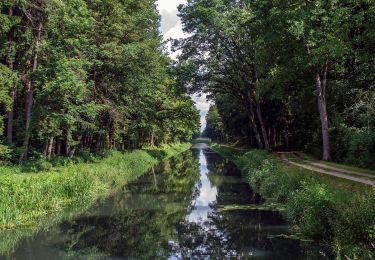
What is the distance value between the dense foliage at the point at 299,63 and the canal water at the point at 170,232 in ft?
30.8

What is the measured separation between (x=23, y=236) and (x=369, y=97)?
69.6ft

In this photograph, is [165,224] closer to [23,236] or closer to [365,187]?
[23,236]

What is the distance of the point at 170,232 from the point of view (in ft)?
57.3

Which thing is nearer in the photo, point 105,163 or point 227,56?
point 105,163

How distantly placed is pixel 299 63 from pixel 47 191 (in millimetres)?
19222

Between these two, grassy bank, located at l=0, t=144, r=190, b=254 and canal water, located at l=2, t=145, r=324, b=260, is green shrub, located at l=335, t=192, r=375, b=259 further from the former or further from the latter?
grassy bank, located at l=0, t=144, r=190, b=254

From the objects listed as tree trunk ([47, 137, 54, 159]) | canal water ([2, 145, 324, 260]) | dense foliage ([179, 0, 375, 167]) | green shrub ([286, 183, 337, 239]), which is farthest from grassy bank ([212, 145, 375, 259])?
tree trunk ([47, 137, 54, 159])

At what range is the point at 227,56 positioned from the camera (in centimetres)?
4484

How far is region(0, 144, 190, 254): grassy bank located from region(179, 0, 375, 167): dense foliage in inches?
617

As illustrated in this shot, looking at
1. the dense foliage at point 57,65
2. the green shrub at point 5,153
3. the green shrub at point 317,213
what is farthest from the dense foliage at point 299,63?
the green shrub at point 5,153

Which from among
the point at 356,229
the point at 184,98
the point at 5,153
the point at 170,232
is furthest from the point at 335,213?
the point at 184,98

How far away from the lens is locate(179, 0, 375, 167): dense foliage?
1004 inches

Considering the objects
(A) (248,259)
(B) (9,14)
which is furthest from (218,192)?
(B) (9,14)

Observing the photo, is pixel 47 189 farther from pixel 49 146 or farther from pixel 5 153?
pixel 49 146
